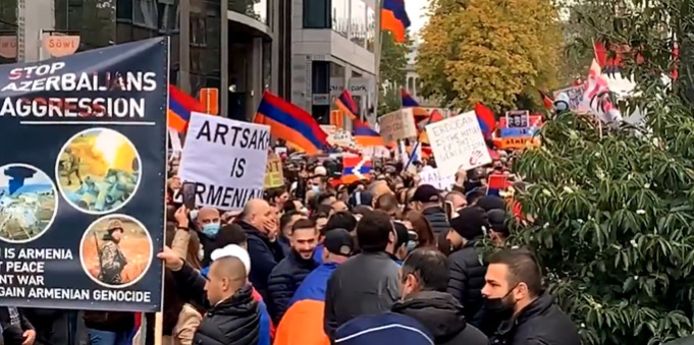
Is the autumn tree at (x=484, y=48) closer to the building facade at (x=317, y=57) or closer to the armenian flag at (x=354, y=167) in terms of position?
the building facade at (x=317, y=57)

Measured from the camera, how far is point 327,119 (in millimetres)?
68938

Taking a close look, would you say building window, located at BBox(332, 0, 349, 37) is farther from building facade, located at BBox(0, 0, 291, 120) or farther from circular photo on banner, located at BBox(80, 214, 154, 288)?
circular photo on banner, located at BBox(80, 214, 154, 288)

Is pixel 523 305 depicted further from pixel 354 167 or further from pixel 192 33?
pixel 192 33

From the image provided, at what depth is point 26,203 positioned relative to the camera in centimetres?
631

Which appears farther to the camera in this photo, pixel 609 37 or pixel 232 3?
pixel 232 3

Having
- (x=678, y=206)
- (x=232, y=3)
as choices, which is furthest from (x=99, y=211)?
(x=232, y=3)

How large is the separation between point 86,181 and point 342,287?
1.57 meters

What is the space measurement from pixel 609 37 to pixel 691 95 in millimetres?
616

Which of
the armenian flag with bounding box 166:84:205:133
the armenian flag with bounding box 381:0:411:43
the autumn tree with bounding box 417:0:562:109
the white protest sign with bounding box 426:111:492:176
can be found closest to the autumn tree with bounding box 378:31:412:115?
the autumn tree with bounding box 417:0:562:109

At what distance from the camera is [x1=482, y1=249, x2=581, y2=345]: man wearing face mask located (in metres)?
5.51

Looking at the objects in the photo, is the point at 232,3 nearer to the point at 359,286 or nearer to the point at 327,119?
the point at 327,119

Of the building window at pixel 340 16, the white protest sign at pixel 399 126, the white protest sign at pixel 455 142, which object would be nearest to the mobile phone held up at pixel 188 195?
the white protest sign at pixel 455 142

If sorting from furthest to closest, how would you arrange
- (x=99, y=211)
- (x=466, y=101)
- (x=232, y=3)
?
(x=466, y=101)
(x=232, y=3)
(x=99, y=211)

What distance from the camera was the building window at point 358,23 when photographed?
8012cm
